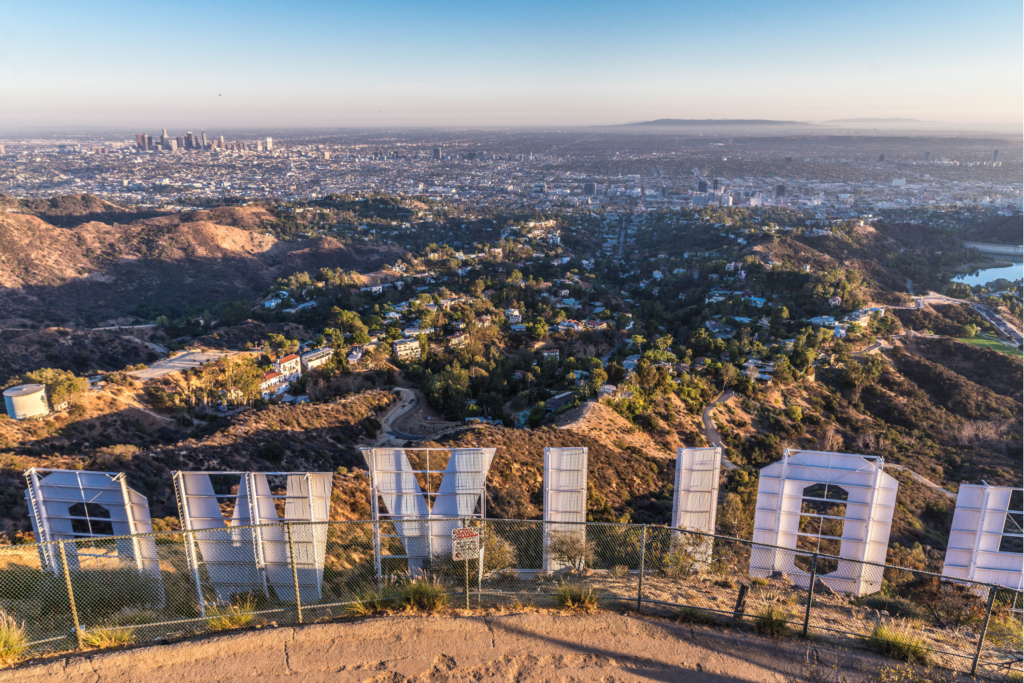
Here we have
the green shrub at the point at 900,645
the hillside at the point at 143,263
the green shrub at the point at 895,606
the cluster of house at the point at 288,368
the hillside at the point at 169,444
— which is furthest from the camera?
the hillside at the point at 143,263

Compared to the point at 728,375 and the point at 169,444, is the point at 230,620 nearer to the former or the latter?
the point at 169,444

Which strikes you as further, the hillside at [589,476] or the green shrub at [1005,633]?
the hillside at [589,476]

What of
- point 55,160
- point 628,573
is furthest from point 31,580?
point 55,160

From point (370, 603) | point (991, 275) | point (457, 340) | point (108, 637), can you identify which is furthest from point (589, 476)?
point (991, 275)

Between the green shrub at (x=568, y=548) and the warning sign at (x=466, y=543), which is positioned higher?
the warning sign at (x=466, y=543)

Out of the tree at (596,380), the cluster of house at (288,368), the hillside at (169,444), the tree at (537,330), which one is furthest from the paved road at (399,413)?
the tree at (537,330)

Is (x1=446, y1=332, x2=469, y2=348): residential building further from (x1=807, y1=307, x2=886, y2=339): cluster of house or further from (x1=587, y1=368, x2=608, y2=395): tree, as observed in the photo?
(x1=807, y1=307, x2=886, y2=339): cluster of house

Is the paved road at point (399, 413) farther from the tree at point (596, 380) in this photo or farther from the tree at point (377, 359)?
the tree at point (596, 380)
